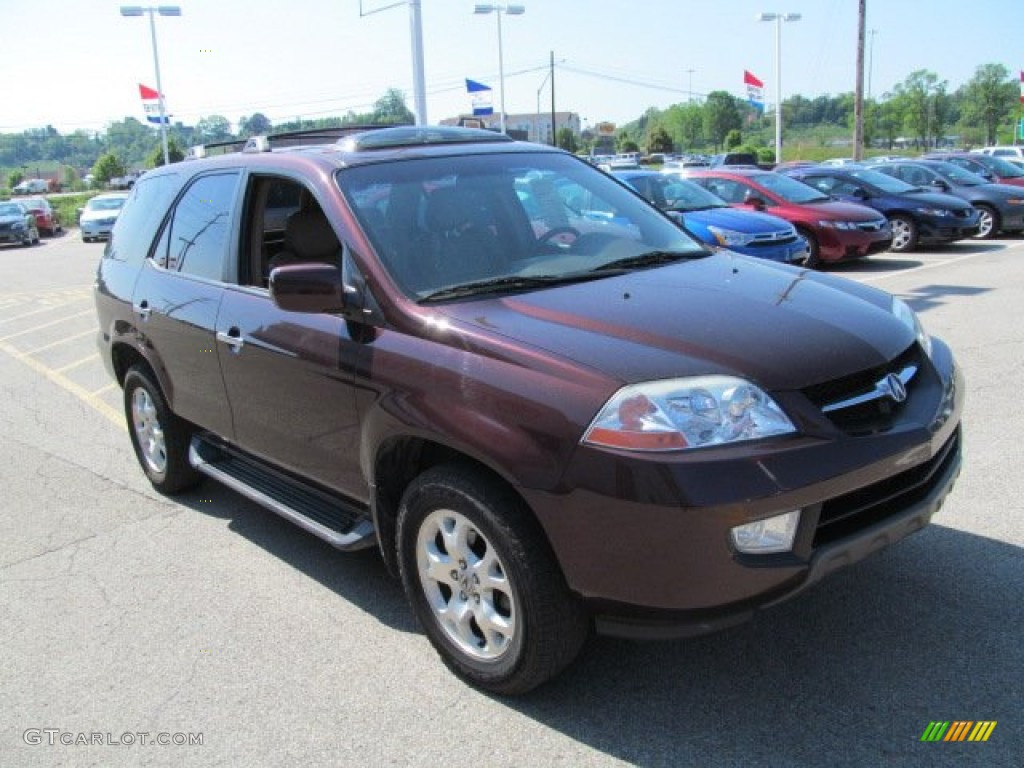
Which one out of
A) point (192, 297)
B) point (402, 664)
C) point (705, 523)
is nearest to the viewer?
point (705, 523)

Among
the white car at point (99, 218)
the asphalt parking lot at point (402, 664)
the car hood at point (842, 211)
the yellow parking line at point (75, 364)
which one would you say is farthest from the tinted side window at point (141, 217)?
A: the white car at point (99, 218)

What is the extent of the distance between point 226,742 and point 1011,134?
85648mm

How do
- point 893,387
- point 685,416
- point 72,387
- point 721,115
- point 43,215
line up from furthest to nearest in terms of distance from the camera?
1. point 721,115
2. point 43,215
3. point 72,387
4. point 893,387
5. point 685,416

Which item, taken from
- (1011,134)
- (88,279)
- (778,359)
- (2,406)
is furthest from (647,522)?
(1011,134)

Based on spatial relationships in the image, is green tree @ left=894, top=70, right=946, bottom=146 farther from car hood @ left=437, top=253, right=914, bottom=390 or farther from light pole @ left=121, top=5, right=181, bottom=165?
car hood @ left=437, top=253, right=914, bottom=390

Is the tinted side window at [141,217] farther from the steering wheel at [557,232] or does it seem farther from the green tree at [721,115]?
the green tree at [721,115]

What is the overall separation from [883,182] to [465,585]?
15893 mm

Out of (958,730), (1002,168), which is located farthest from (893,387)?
(1002,168)

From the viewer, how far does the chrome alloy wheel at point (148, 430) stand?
524cm

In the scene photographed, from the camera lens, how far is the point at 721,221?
1211 centimetres

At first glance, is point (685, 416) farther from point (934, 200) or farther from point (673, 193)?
point (934, 200)

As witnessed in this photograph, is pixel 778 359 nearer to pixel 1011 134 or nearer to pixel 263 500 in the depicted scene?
pixel 263 500

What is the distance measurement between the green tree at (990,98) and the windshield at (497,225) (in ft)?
272

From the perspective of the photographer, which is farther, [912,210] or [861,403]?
[912,210]
